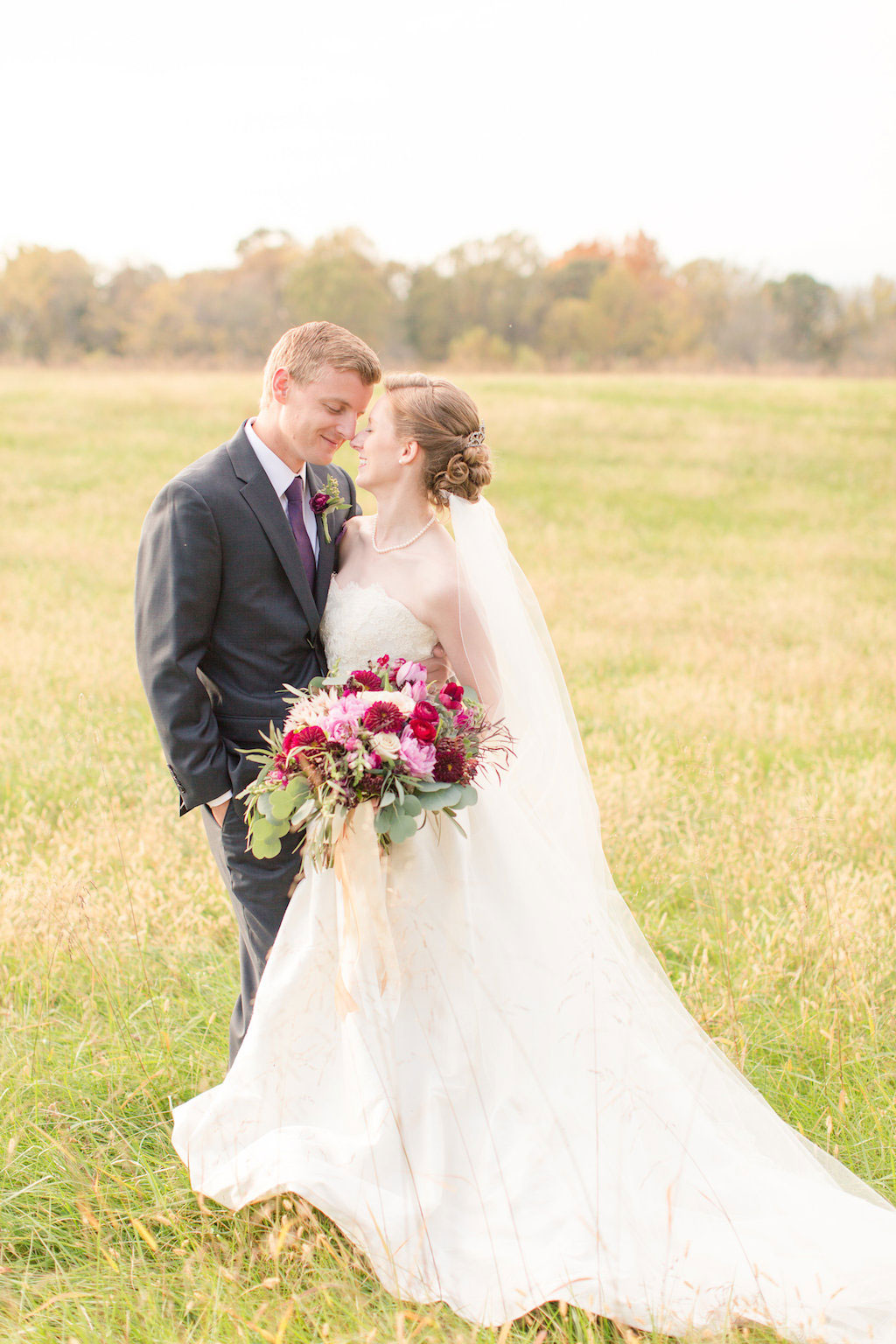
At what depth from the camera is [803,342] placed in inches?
2200

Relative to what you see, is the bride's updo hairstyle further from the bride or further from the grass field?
the grass field

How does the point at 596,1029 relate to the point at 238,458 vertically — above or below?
below

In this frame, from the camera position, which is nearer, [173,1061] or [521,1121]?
[521,1121]

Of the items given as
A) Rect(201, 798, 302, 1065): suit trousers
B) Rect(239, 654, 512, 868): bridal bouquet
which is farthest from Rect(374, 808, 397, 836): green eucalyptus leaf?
Rect(201, 798, 302, 1065): suit trousers

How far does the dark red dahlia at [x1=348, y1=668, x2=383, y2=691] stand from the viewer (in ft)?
11.2

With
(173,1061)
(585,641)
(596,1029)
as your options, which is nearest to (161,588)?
(173,1061)

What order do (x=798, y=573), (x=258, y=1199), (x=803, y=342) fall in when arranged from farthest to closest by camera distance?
(x=803, y=342)
(x=798, y=573)
(x=258, y=1199)

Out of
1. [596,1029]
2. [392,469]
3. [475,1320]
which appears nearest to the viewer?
[475,1320]

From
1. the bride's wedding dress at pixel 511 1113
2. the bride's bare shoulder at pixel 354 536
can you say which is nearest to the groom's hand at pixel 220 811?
the bride's wedding dress at pixel 511 1113

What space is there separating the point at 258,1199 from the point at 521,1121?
87 cm

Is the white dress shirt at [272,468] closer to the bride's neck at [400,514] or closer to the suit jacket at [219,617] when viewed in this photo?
the suit jacket at [219,617]

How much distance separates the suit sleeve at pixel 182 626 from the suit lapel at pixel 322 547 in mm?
445

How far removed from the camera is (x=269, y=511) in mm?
3842

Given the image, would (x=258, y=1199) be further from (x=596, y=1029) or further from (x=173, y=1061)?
(x=596, y=1029)
